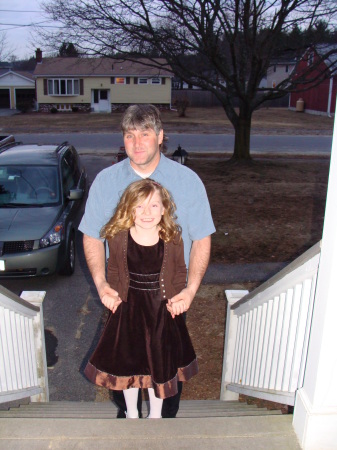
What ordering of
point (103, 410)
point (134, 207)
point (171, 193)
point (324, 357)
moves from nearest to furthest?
1. point (324, 357)
2. point (134, 207)
3. point (171, 193)
4. point (103, 410)

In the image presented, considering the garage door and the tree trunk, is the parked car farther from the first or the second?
the garage door

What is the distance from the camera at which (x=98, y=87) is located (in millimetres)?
45250

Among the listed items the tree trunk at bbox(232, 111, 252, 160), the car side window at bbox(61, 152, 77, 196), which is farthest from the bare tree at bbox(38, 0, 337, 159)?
the car side window at bbox(61, 152, 77, 196)

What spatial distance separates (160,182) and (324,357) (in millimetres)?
1335

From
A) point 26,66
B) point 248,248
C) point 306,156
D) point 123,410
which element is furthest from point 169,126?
point 26,66

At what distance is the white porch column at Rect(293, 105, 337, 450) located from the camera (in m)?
2.11

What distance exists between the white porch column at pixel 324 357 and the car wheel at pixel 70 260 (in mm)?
5265

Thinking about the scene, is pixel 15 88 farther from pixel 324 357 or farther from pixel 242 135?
pixel 324 357

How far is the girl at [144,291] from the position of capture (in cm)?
272

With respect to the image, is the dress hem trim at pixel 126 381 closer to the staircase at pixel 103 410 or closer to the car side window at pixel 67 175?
the staircase at pixel 103 410

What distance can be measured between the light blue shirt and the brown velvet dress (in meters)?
0.29

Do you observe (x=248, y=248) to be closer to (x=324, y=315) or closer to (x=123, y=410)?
(x=123, y=410)

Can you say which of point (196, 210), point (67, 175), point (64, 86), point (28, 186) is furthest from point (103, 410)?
point (64, 86)

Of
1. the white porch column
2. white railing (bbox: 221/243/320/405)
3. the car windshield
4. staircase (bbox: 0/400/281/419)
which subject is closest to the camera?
the white porch column
